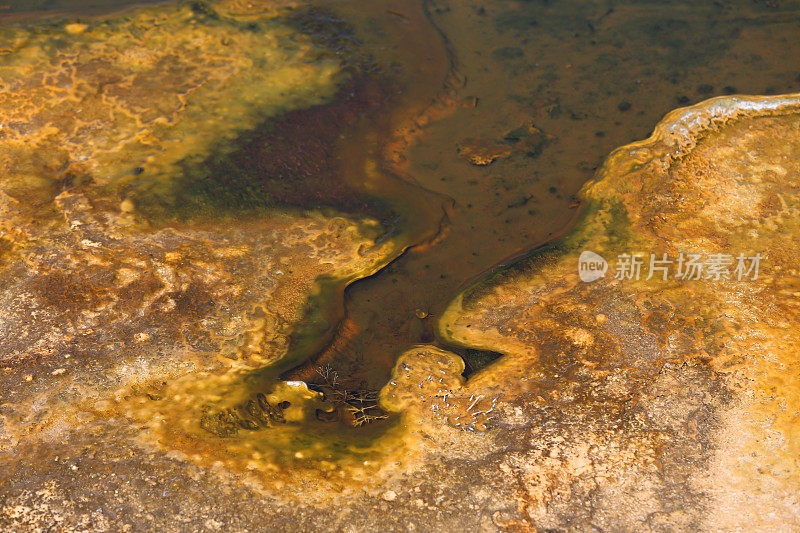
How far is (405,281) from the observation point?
183 inches

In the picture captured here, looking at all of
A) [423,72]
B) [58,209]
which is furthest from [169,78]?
[423,72]

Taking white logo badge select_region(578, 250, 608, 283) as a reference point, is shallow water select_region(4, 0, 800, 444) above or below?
above

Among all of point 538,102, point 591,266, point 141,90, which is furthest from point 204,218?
point 538,102

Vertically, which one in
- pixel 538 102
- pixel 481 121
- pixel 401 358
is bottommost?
pixel 401 358

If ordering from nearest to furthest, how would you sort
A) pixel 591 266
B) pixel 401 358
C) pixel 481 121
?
pixel 401 358
pixel 591 266
pixel 481 121

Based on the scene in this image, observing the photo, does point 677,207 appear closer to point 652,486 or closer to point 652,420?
point 652,420

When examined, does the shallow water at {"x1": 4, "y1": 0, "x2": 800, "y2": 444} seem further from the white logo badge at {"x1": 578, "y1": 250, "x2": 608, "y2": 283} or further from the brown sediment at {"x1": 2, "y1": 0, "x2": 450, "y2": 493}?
the white logo badge at {"x1": 578, "y1": 250, "x2": 608, "y2": 283}

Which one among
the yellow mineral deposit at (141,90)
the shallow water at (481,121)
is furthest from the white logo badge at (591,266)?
the yellow mineral deposit at (141,90)

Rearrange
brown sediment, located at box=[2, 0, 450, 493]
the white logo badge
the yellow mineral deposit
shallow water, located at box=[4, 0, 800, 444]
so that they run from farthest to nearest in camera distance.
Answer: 1. the yellow mineral deposit
2. shallow water, located at box=[4, 0, 800, 444]
3. the white logo badge
4. brown sediment, located at box=[2, 0, 450, 493]

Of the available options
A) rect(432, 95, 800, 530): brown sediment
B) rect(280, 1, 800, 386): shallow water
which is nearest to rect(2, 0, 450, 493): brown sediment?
rect(280, 1, 800, 386): shallow water

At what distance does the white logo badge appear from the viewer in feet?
14.3

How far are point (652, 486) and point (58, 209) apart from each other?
4.30m

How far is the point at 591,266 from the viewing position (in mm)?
4438

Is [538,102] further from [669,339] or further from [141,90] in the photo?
[141,90]
